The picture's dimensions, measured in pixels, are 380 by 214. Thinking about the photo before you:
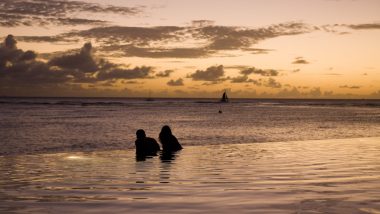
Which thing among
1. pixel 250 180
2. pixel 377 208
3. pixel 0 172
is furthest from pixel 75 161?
pixel 377 208

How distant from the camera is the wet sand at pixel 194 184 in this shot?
8.72 m

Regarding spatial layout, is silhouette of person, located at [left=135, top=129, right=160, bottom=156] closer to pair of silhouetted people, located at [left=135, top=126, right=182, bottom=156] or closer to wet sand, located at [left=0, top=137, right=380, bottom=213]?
pair of silhouetted people, located at [left=135, top=126, right=182, bottom=156]

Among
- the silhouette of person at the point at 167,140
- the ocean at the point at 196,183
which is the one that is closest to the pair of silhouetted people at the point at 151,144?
the silhouette of person at the point at 167,140

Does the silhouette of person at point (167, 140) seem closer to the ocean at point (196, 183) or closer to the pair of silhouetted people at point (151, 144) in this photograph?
the pair of silhouetted people at point (151, 144)

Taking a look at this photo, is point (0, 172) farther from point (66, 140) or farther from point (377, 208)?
point (66, 140)

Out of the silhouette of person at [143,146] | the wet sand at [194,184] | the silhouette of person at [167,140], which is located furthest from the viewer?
the silhouette of person at [167,140]

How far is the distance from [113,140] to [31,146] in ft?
20.5

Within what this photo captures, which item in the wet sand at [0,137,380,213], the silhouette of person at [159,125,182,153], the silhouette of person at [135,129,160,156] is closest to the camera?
the wet sand at [0,137,380,213]

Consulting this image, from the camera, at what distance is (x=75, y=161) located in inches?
713

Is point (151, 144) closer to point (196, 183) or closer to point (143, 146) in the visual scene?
point (143, 146)

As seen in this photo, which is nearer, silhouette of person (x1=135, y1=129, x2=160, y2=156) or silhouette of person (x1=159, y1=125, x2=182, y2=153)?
silhouette of person (x1=135, y1=129, x2=160, y2=156)

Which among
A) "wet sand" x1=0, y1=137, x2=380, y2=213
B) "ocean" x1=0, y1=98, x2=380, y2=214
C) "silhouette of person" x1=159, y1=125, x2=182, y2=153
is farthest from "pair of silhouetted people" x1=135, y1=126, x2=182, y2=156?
"wet sand" x1=0, y1=137, x2=380, y2=213

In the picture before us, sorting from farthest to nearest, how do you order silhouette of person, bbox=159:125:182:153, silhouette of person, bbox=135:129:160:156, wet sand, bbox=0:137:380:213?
silhouette of person, bbox=159:125:182:153 < silhouette of person, bbox=135:129:160:156 < wet sand, bbox=0:137:380:213

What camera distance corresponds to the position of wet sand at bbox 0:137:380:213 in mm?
8719
